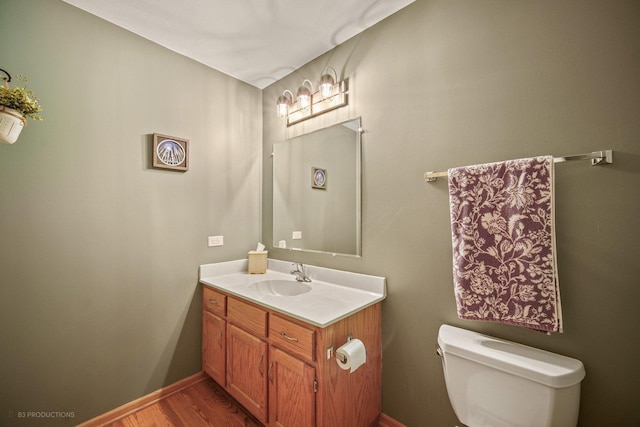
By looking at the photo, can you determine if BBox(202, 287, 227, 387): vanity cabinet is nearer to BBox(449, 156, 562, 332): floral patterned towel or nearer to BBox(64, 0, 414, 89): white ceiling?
BBox(449, 156, 562, 332): floral patterned towel

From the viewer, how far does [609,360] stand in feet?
3.31

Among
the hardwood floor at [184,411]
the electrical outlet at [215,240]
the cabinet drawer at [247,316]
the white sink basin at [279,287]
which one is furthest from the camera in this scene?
the electrical outlet at [215,240]

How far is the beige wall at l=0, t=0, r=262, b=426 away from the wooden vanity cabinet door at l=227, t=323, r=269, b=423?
49 cm

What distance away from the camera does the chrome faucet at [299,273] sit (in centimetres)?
194

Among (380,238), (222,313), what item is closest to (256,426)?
(222,313)

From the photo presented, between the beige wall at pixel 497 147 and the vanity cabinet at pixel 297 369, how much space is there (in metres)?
0.17

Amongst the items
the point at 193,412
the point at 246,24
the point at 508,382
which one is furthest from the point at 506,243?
the point at 193,412

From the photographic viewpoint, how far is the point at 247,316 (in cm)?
160

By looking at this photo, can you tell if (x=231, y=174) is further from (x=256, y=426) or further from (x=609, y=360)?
(x=609, y=360)

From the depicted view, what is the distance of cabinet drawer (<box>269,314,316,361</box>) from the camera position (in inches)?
49.4

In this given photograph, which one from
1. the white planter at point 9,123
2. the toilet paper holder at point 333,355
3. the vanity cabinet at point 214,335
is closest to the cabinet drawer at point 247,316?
the vanity cabinet at point 214,335

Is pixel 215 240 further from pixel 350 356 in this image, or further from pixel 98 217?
pixel 350 356

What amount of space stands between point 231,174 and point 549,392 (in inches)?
89.8

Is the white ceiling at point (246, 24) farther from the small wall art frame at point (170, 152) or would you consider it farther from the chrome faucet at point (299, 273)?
the chrome faucet at point (299, 273)
